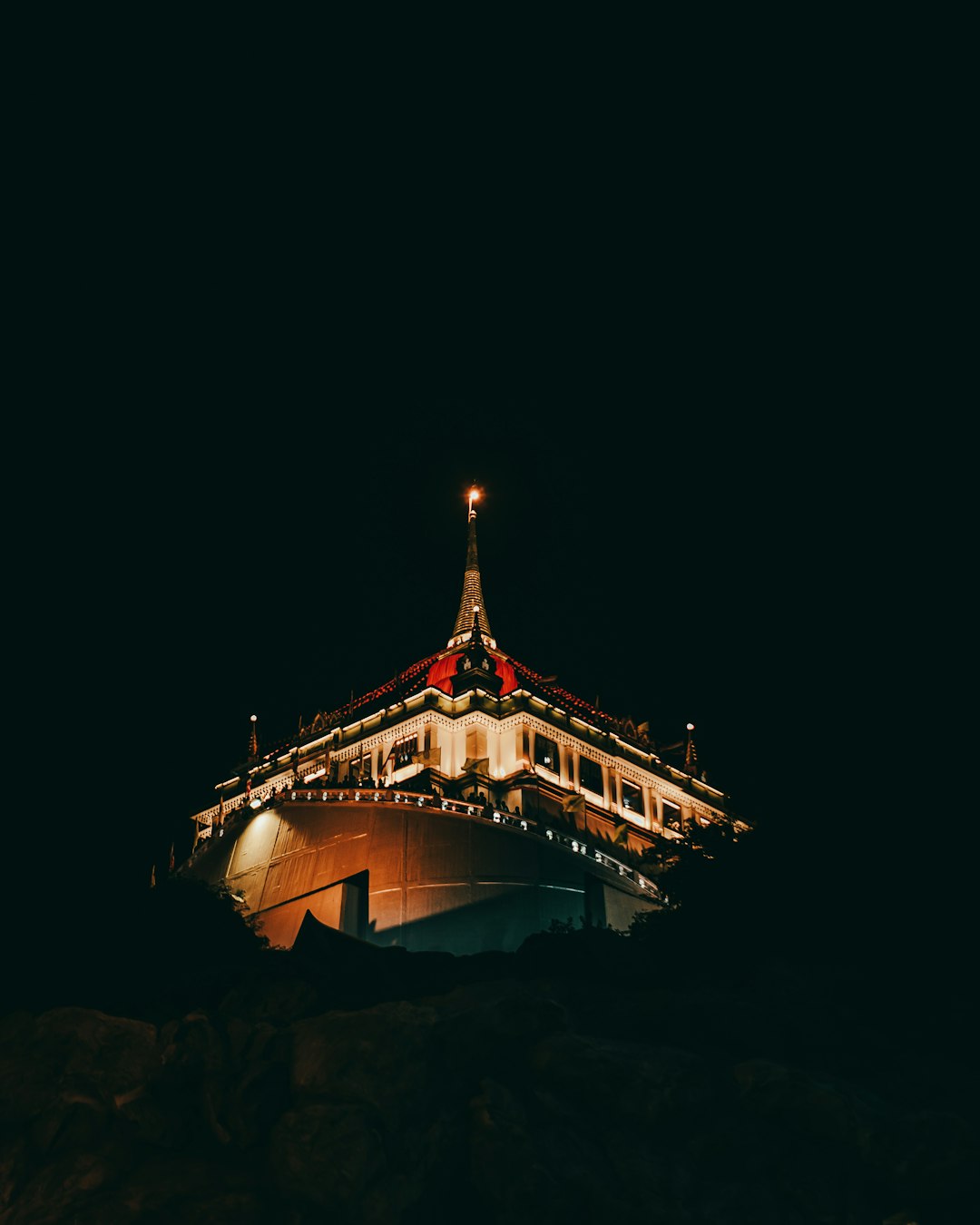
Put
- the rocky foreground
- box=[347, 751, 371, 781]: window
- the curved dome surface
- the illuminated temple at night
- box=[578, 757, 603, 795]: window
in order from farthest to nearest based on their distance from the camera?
1. box=[578, 757, 603, 795]: window
2. box=[347, 751, 371, 781]: window
3. the illuminated temple at night
4. the curved dome surface
5. the rocky foreground

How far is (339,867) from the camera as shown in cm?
6675

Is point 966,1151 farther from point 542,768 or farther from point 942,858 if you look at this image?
point 542,768

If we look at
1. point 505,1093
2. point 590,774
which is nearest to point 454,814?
point 590,774

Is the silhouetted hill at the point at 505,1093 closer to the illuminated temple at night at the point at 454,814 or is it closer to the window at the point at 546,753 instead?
the illuminated temple at night at the point at 454,814

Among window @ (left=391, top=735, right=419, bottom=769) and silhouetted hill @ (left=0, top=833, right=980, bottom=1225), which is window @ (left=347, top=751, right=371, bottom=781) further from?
silhouetted hill @ (left=0, top=833, right=980, bottom=1225)

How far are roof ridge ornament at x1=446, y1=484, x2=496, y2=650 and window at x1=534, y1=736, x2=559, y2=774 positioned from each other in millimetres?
13891

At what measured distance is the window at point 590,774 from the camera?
255ft

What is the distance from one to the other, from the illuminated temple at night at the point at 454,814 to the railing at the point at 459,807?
0.32 feet

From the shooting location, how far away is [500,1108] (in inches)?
1479

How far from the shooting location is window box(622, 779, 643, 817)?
80000 mm

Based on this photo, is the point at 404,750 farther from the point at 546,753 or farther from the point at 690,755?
Answer: the point at 690,755

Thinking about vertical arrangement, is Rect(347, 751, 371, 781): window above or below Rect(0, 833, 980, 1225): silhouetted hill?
above

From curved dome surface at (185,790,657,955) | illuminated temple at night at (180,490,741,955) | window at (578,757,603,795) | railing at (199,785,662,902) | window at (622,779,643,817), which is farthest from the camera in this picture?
window at (622,779,643,817)

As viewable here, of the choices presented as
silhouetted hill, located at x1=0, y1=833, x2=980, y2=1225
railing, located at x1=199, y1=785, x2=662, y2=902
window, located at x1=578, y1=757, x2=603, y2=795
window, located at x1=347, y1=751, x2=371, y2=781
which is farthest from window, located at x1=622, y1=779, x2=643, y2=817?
silhouetted hill, located at x1=0, y1=833, x2=980, y2=1225
